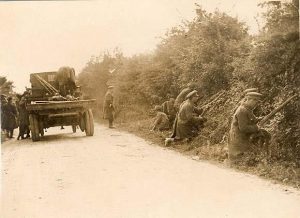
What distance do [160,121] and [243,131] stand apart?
120 inches

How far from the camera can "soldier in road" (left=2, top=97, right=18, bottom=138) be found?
438 inches

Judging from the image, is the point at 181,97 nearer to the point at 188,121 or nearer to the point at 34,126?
the point at 188,121

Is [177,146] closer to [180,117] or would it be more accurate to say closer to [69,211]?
[180,117]

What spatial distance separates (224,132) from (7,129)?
571cm

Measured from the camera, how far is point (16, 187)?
20.2 ft

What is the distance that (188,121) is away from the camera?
875 centimetres

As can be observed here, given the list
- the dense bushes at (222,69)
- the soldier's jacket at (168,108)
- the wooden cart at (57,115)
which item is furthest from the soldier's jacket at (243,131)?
the wooden cart at (57,115)

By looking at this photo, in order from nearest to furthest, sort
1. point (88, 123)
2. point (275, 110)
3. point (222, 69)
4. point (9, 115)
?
point (275, 110), point (222, 69), point (88, 123), point (9, 115)

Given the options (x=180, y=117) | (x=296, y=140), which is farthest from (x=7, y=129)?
(x=296, y=140)

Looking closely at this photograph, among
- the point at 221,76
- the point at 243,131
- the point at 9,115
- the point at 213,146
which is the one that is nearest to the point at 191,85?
the point at 221,76

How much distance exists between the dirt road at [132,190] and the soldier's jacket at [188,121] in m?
1.24

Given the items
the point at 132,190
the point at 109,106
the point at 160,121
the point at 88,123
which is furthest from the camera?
the point at 109,106

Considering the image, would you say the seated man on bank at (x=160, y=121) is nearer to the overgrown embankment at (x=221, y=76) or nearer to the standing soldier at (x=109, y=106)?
the overgrown embankment at (x=221, y=76)

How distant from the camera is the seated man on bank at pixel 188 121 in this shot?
8719mm
